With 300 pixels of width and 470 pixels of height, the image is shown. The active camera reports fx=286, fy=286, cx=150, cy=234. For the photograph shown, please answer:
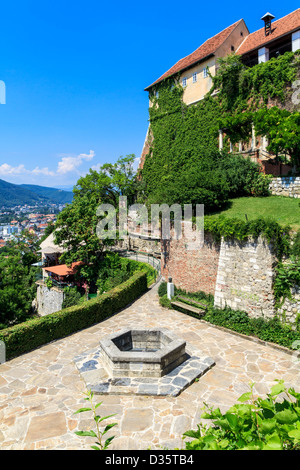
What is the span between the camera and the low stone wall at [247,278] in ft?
34.5

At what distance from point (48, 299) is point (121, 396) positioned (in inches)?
659

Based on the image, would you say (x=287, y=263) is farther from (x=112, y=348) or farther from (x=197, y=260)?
(x=112, y=348)

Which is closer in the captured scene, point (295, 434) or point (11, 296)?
point (295, 434)

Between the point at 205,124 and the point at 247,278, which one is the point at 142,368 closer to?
the point at 247,278

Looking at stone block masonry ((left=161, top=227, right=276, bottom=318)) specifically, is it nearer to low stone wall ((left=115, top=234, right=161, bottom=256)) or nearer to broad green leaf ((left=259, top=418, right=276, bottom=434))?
low stone wall ((left=115, top=234, right=161, bottom=256))

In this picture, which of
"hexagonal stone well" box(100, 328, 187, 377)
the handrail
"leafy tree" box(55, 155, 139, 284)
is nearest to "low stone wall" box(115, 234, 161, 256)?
the handrail

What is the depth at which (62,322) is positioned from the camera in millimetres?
11352

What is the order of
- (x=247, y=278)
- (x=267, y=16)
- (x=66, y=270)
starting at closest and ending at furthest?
(x=247, y=278) < (x=267, y=16) < (x=66, y=270)

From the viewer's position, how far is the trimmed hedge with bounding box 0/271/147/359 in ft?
32.8

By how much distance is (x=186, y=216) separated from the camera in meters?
14.7

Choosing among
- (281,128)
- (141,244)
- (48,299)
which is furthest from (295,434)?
(48,299)

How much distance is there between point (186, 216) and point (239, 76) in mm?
12558

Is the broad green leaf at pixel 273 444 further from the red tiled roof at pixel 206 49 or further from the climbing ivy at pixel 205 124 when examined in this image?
the red tiled roof at pixel 206 49

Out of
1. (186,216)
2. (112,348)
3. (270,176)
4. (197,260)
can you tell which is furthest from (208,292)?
(270,176)
